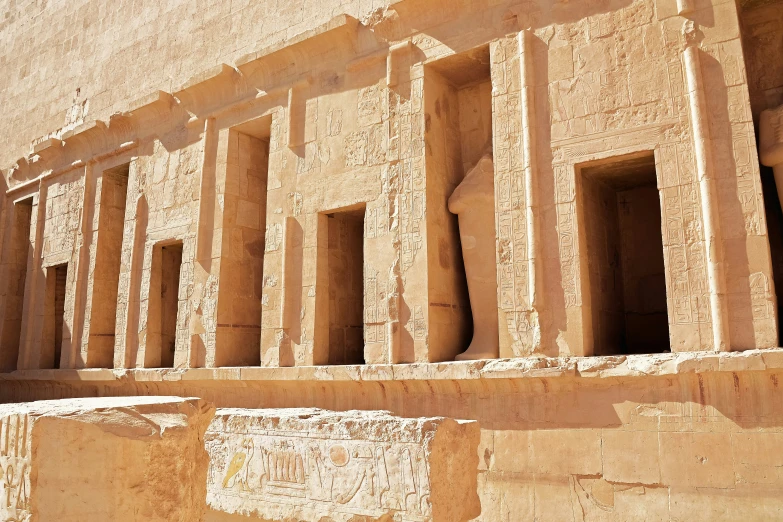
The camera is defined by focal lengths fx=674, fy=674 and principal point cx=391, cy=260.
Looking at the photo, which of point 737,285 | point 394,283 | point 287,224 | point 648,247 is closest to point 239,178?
point 287,224

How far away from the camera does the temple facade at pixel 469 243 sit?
460 cm

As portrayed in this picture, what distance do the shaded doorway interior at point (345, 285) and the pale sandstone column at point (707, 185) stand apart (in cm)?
337

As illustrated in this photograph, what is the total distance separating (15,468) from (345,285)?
4.57m

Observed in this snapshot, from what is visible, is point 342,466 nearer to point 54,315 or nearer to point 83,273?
point 83,273

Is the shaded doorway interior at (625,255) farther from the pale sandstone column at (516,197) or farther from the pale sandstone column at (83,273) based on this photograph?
the pale sandstone column at (83,273)

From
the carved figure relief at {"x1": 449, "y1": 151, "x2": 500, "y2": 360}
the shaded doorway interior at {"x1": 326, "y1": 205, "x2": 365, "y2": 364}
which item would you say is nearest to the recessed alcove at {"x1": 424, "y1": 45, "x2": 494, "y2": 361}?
the carved figure relief at {"x1": 449, "y1": 151, "x2": 500, "y2": 360}

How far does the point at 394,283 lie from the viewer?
6.27 meters

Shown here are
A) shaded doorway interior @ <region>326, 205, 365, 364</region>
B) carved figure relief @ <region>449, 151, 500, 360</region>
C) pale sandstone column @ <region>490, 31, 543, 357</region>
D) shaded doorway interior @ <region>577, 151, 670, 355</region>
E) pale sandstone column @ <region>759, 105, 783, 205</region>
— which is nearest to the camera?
pale sandstone column @ <region>759, 105, 783, 205</region>

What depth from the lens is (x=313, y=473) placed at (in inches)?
167

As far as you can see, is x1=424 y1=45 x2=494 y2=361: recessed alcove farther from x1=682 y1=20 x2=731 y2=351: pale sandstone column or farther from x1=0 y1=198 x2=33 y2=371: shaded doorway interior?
x1=0 y1=198 x2=33 y2=371: shaded doorway interior

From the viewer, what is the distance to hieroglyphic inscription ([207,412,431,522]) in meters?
3.88

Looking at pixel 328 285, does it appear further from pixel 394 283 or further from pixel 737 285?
pixel 737 285

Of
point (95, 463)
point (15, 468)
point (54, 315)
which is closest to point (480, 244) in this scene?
point (95, 463)

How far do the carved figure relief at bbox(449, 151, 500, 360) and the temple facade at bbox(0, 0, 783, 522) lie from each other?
0.03 m
